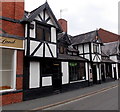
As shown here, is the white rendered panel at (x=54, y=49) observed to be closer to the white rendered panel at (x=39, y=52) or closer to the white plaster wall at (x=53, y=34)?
the white plaster wall at (x=53, y=34)

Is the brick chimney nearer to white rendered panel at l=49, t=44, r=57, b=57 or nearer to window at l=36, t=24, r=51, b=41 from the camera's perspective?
window at l=36, t=24, r=51, b=41

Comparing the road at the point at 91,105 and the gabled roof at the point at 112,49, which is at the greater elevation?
the gabled roof at the point at 112,49

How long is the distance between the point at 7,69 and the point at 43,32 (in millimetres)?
3743

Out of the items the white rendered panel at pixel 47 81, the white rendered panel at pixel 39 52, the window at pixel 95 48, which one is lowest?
the white rendered panel at pixel 47 81

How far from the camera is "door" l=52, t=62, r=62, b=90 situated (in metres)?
11.2

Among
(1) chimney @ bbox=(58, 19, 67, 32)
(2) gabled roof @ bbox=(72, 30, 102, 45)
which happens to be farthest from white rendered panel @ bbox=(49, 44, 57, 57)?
(1) chimney @ bbox=(58, 19, 67, 32)

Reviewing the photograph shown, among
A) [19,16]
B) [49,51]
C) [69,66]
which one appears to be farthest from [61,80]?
[19,16]

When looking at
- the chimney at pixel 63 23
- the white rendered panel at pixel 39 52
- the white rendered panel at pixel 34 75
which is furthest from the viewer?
the chimney at pixel 63 23

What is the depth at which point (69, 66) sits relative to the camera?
12930 mm

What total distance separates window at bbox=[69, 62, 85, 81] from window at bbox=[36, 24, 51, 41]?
4211 millimetres

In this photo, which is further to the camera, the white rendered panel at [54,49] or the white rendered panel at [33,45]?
the white rendered panel at [54,49]

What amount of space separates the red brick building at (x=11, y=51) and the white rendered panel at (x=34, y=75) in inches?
30.2

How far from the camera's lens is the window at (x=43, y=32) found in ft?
31.7

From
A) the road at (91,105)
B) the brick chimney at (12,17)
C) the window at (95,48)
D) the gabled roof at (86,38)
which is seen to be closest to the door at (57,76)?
the road at (91,105)
